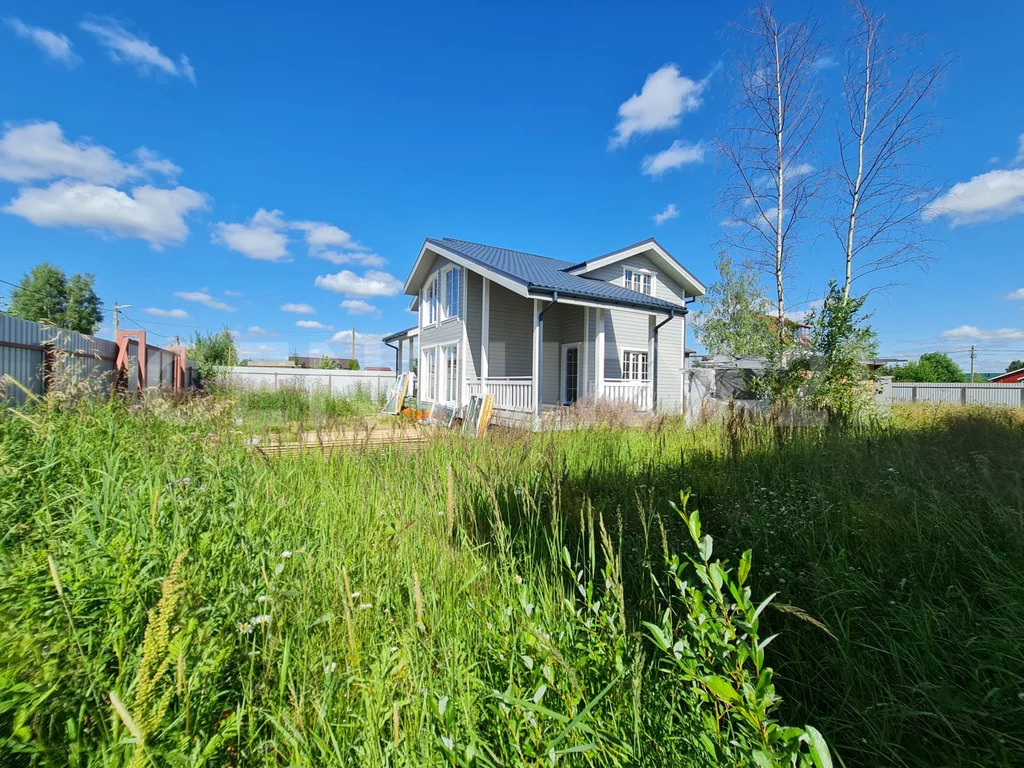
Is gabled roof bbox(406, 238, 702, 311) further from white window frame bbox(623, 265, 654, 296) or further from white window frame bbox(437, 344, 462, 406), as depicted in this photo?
white window frame bbox(623, 265, 654, 296)

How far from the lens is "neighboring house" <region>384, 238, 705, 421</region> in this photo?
34.5ft

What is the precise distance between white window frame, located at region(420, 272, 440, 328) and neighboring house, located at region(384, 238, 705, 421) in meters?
0.04

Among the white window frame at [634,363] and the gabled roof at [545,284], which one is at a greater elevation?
→ the gabled roof at [545,284]

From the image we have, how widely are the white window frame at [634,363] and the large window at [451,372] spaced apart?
17.5 ft

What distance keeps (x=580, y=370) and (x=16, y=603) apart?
1234cm

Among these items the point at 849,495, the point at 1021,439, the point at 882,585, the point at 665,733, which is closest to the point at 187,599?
the point at 665,733

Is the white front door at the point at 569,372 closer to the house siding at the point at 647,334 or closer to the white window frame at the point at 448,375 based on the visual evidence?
the house siding at the point at 647,334

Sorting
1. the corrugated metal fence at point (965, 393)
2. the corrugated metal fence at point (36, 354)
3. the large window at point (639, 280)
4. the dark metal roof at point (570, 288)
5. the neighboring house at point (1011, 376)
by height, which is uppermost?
the large window at point (639, 280)

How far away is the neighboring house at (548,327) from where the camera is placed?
10508 millimetres

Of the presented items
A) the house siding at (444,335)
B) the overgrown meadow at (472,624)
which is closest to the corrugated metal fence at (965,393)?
the house siding at (444,335)

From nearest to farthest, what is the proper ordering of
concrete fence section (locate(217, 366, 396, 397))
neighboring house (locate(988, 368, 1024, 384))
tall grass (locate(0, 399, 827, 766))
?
tall grass (locate(0, 399, 827, 766)) < concrete fence section (locate(217, 366, 396, 397)) < neighboring house (locate(988, 368, 1024, 384))

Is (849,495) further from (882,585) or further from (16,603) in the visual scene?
(16,603)

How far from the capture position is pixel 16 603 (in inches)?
52.1

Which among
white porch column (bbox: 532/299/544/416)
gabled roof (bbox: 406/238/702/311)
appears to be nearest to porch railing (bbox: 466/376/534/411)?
white porch column (bbox: 532/299/544/416)
